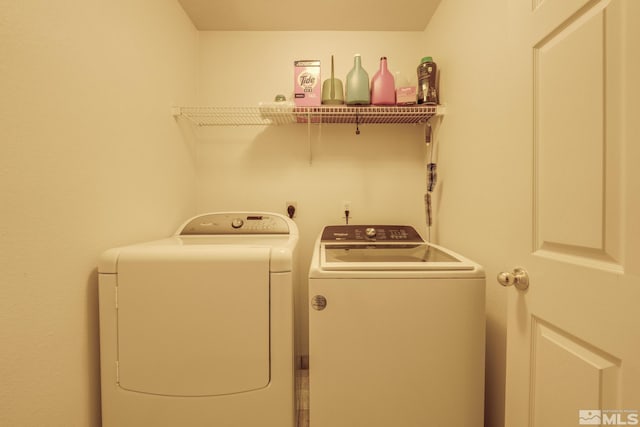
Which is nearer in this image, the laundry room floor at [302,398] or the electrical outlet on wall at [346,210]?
the laundry room floor at [302,398]

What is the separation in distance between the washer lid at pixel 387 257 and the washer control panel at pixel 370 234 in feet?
0.26

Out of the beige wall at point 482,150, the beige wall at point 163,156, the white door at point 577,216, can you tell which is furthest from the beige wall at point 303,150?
the white door at point 577,216

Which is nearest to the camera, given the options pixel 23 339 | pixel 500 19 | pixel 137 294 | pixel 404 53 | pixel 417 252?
pixel 23 339

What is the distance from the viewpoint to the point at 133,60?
129 centimetres

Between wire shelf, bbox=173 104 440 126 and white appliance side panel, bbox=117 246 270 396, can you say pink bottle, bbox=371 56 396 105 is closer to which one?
wire shelf, bbox=173 104 440 126

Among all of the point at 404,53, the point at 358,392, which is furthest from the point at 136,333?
the point at 404,53

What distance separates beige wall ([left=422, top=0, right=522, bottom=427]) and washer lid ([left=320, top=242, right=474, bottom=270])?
201mm

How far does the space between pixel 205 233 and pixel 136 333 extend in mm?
679

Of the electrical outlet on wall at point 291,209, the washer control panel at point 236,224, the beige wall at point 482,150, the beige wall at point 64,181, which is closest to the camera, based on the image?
the beige wall at point 64,181

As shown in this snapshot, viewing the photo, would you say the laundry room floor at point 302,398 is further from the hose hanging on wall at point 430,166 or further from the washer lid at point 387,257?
the hose hanging on wall at point 430,166

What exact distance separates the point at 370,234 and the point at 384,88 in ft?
2.99

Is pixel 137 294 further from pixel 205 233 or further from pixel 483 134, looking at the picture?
pixel 483 134

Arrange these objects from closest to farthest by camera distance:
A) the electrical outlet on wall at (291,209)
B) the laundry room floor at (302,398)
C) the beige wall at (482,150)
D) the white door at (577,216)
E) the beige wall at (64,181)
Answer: the white door at (577,216) < the beige wall at (64,181) < the beige wall at (482,150) < the laundry room floor at (302,398) < the electrical outlet on wall at (291,209)

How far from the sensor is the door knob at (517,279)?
2.82 feet
